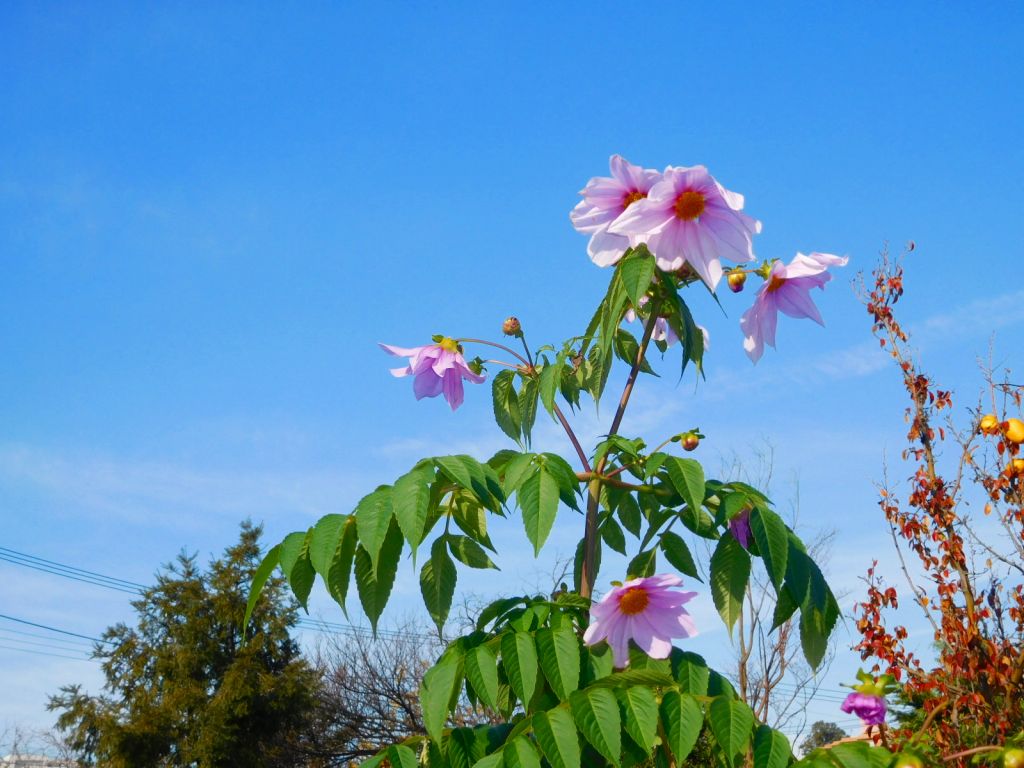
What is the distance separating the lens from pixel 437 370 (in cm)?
240

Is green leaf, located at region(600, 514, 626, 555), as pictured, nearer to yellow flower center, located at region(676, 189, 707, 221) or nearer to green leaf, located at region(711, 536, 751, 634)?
green leaf, located at region(711, 536, 751, 634)

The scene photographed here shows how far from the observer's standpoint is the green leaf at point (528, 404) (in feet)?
7.93

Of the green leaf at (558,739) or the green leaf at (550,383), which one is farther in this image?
the green leaf at (550,383)

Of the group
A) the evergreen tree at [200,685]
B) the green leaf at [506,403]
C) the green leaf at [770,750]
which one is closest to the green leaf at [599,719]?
the green leaf at [770,750]

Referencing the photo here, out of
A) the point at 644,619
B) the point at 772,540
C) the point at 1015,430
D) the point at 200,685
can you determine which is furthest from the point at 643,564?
the point at 200,685

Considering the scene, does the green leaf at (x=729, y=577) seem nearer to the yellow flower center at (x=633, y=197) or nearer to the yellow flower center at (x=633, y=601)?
the yellow flower center at (x=633, y=601)

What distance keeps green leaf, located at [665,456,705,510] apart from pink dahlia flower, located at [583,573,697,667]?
22 cm

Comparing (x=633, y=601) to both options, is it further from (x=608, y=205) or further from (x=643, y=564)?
(x=608, y=205)

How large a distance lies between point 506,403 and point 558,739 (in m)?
0.95

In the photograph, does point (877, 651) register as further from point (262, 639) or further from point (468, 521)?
point (262, 639)

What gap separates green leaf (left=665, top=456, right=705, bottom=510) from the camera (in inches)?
75.9

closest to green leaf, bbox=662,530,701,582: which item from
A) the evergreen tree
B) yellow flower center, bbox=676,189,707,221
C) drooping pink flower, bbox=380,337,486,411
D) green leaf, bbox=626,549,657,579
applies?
green leaf, bbox=626,549,657,579

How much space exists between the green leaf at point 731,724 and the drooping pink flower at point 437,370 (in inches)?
40.2

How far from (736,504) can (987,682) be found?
2.39 m
